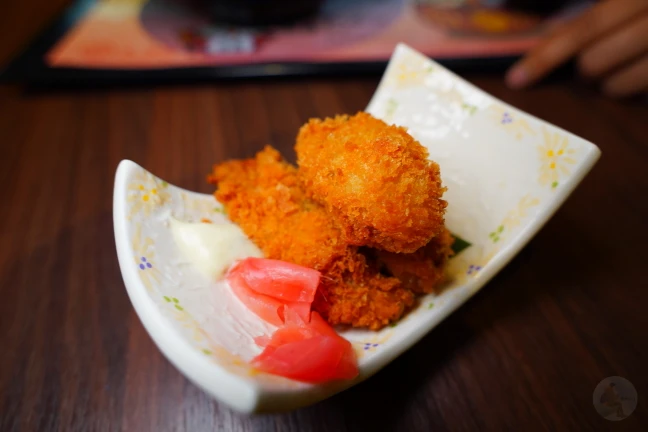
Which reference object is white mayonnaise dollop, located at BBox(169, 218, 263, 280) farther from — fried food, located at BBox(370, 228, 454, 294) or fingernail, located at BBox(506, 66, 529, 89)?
fingernail, located at BBox(506, 66, 529, 89)

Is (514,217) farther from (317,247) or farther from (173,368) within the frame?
(173,368)

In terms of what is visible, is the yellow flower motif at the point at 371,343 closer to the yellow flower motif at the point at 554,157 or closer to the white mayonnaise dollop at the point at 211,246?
the white mayonnaise dollop at the point at 211,246

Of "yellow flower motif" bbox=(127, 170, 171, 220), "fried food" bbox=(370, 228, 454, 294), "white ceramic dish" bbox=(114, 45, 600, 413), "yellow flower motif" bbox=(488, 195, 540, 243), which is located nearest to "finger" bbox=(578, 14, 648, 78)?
"white ceramic dish" bbox=(114, 45, 600, 413)

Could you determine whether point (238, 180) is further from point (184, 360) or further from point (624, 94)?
point (624, 94)

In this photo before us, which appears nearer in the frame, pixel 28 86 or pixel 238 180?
pixel 238 180

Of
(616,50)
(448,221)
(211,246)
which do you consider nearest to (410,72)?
(448,221)

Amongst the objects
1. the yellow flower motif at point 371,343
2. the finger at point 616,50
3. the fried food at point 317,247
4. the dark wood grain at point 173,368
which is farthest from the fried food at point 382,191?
the finger at point 616,50

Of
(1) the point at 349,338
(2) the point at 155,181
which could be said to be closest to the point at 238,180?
(2) the point at 155,181
